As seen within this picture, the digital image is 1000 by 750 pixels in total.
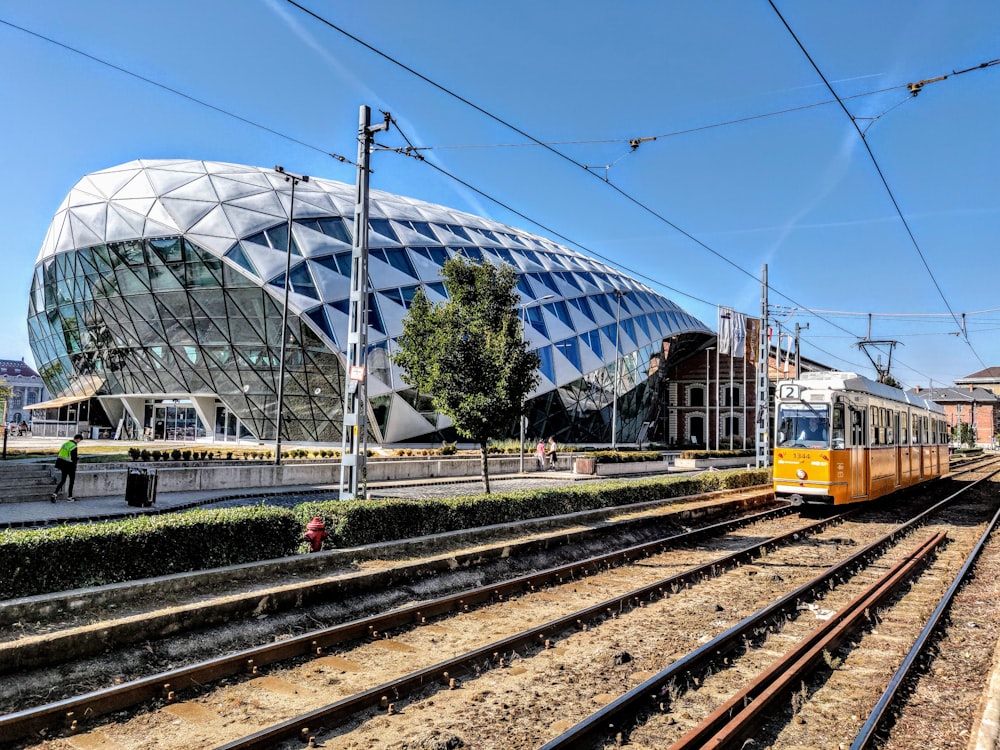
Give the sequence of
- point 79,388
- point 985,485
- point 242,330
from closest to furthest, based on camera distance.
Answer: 1. point 985,485
2. point 242,330
3. point 79,388

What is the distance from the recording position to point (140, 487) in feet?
61.1

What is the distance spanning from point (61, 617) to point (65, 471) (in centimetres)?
1307

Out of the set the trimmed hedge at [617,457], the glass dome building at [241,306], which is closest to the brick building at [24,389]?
the glass dome building at [241,306]

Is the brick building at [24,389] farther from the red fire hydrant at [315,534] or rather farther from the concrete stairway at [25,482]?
the red fire hydrant at [315,534]

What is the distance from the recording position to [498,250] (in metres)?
52.6

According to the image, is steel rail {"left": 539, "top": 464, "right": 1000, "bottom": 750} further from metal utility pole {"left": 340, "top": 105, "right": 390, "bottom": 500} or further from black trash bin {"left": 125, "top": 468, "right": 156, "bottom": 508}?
black trash bin {"left": 125, "top": 468, "right": 156, "bottom": 508}

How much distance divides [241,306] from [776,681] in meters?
38.3

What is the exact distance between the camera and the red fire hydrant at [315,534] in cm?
1173

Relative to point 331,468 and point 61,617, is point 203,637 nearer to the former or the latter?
point 61,617

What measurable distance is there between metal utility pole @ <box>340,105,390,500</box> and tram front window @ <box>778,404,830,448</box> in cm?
1283

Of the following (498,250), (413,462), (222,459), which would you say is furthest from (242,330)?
(498,250)

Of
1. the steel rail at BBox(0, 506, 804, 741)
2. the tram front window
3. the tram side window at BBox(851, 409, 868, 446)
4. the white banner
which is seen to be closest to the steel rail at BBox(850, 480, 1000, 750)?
the steel rail at BBox(0, 506, 804, 741)

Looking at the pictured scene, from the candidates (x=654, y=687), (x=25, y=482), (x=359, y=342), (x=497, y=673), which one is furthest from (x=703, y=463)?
(x=654, y=687)

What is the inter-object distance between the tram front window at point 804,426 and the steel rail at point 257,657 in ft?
27.0
